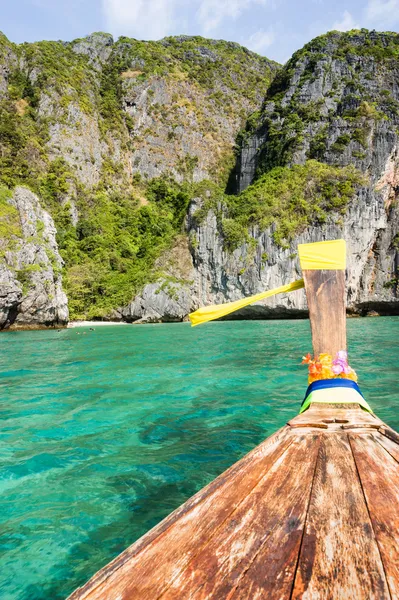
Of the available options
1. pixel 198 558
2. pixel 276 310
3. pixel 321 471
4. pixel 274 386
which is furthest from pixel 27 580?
pixel 276 310

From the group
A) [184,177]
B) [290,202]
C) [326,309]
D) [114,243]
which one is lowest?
[326,309]

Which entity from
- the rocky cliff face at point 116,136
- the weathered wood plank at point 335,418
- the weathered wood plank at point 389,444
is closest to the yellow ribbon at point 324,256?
the weathered wood plank at point 335,418

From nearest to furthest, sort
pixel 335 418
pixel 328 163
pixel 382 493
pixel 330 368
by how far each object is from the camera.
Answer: pixel 382 493 < pixel 335 418 < pixel 330 368 < pixel 328 163

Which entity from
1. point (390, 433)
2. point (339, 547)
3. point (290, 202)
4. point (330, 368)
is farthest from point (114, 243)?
point (339, 547)

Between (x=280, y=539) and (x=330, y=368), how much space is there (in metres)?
1.99

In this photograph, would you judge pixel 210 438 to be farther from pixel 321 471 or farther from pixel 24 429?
pixel 321 471

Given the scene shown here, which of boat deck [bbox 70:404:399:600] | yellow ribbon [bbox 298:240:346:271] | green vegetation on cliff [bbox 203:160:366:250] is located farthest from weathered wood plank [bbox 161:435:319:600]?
green vegetation on cliff [bbox 203:160:366:250]

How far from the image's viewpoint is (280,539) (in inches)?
45.1

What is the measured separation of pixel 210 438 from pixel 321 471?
293cm

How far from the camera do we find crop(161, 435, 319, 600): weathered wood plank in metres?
0.94

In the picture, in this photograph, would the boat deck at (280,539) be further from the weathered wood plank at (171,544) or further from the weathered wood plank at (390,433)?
the weathered wood plank at (390,433)

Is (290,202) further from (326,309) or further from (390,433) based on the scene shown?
(390,433)

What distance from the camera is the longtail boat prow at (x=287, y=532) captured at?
95cm

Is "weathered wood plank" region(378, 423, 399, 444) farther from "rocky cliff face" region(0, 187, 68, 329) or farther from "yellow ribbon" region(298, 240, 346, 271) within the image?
"rocky cliff face" region(0, 187, 68, 329)
